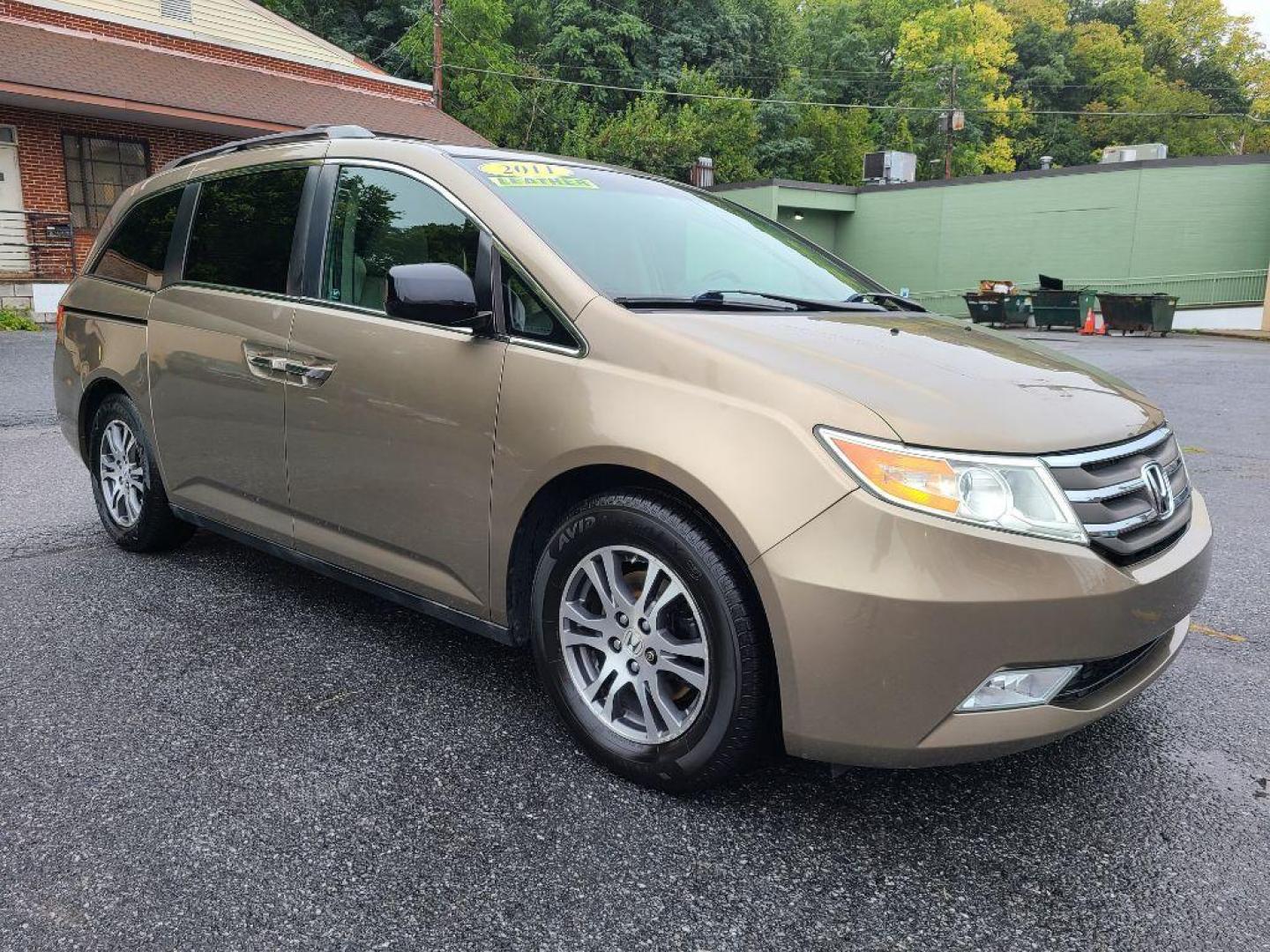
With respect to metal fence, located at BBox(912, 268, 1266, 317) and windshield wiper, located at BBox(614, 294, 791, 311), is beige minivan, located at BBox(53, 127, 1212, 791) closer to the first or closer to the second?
windshield wiper, located at BBox(614, 294, 791, 311)

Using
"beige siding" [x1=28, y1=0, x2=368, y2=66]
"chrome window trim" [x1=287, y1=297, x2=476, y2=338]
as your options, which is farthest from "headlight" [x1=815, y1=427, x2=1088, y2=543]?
"beige siding" [x1=28, y1=0, x2=368, y2=66]

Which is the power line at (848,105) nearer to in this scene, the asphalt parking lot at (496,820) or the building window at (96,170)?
the building window at (96,170)

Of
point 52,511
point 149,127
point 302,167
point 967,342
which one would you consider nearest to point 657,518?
point 967,342

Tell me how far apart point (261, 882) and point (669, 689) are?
105cm

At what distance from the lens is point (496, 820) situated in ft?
7.98

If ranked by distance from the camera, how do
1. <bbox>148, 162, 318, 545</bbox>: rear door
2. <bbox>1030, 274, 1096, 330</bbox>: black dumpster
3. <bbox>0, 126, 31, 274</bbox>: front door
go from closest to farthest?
<bbox>148, 162, 318, 545</bbox>: rear door, <bbox>0, 126, 31, 274</bbox>: front door, <bbox>1030, 274, 1096, 330</bbox>: black dumpster

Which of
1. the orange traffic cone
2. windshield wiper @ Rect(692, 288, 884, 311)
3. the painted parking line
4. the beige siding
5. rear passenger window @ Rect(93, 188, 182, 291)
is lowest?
the orange traffic cone

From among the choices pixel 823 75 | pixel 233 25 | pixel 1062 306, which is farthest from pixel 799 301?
pixel 823 75

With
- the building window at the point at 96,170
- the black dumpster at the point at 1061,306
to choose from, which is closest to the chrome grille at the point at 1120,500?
the building window at the point at 96,170

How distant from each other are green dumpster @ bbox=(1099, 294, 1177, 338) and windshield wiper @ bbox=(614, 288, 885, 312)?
78.9ft

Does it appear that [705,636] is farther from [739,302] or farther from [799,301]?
[799,301]

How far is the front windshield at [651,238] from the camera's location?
2.94 meters

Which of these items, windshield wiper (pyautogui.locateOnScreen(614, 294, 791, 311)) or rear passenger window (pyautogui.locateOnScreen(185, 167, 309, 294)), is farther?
rear passenger window (pyautogui.locateOnScreen(185, 167, 309, 294))

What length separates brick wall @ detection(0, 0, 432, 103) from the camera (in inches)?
738
